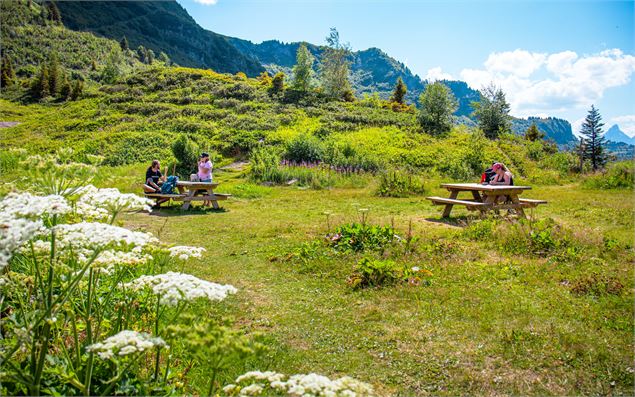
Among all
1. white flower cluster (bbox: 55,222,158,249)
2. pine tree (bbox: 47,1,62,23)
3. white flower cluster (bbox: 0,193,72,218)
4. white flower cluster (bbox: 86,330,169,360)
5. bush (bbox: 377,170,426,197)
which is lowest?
bush (bbox: 377,170,426,197)

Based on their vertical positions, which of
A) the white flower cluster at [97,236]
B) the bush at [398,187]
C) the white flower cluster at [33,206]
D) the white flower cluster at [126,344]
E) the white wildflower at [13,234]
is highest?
the white flower cluster at [33,206]

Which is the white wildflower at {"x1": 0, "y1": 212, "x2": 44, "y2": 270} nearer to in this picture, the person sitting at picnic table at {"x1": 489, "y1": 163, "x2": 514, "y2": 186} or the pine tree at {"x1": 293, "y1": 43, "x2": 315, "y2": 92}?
the person sitting at picnic table at {"x1": 489, "y1": 163, "x2": 514, "y2": 186}

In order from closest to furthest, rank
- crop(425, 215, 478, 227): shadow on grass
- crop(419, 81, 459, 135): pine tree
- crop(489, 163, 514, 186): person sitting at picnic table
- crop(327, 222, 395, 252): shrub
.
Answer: crop(327, 222, 395, 252): shrub < crop(425, 215, 478, 227): shadow on grass < crop(489, 163, 514, 186): person sitting at picnic table < crop(419, 81, 459, 135): pine tree

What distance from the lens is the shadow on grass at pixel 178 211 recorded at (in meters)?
11.8

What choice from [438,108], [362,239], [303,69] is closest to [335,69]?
[303,69]

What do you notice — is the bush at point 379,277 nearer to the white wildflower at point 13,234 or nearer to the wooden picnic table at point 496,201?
the white wildflower at point 13,234

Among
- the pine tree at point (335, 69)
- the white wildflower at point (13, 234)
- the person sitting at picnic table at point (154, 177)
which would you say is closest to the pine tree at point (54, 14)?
the pine tree at point (335, 69)

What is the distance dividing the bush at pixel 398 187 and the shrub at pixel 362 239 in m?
8.47

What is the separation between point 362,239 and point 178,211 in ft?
22.7

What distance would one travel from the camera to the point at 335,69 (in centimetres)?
5050

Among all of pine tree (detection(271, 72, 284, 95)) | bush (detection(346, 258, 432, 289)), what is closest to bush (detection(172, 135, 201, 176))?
bush (detection(346, 258, 432, 289))

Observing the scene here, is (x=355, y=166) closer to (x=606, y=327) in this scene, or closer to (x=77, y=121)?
(x=606, y=327)

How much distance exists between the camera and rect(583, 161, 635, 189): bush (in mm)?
18344

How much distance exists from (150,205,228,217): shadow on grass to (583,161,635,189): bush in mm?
17183
